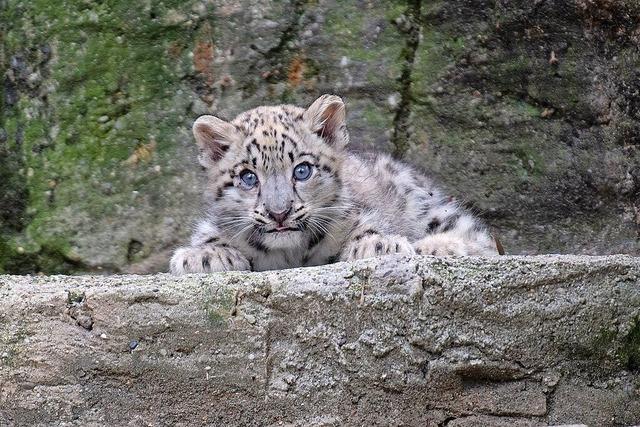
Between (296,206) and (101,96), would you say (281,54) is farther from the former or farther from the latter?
(296,206)

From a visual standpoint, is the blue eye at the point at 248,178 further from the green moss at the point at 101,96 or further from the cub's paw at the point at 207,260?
the green moss at the point at 101,96

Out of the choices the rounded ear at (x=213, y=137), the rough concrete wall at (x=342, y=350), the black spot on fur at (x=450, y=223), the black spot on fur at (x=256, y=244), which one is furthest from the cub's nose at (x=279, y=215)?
the black spot on fur at (x=450, y=223)

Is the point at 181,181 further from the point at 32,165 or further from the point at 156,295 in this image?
the point at 156,295

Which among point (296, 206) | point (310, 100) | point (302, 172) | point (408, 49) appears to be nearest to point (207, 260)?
point (296, 206)

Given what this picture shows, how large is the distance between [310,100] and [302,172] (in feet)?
3.95

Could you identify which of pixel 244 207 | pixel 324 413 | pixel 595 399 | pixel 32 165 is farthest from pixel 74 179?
pixel 595 399

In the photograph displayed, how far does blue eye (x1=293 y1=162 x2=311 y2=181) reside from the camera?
488 cm

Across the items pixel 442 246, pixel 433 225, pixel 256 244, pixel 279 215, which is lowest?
pixel 433 225

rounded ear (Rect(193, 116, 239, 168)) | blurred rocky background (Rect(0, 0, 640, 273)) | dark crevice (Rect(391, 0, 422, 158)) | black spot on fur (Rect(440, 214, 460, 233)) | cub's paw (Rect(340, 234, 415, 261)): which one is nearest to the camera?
cub's paw (Rect(340, 234, 415, 261))

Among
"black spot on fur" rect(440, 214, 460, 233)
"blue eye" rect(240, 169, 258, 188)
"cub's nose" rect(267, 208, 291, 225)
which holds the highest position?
"blue eye" rect(240, 169, 258, 188)

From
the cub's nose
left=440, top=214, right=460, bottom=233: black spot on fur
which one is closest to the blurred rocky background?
left=440, top=214, right=460, bottom=233: black spot on fur

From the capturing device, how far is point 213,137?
5.15 meters

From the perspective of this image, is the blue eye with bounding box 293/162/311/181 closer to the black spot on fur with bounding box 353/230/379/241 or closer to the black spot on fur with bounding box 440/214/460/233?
the black spot on fur with bounding box 353/230/379/241

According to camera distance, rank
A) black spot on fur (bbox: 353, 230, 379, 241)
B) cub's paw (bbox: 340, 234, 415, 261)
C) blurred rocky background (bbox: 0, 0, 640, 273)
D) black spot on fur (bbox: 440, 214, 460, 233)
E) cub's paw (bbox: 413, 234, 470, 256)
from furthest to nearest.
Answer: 1. blurred rocky background (bbox: 0, 0, 640, 273)
2. black spot on fur (bbox: 440, 214, 460, 233)
3. black spot on fur (bbox: 353, 230, 379, 241)
4. cub's paw (bbox: 413, 234, 470, 256)
5. cub's paw (bbox: 340, 234, 415, 261)
